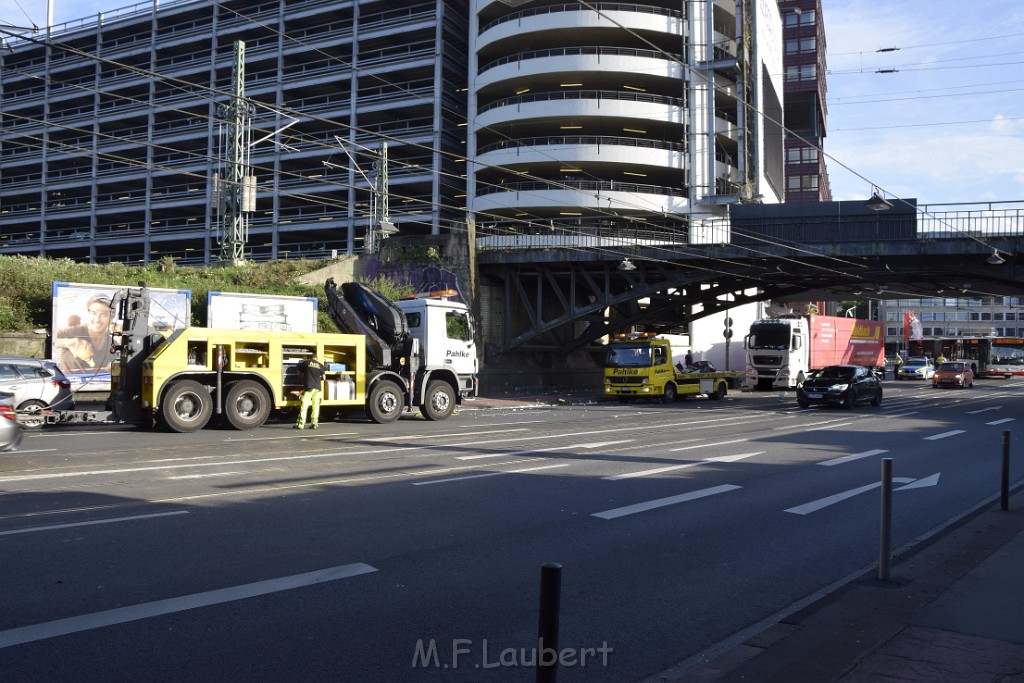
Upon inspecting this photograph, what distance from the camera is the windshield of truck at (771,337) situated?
139 ft

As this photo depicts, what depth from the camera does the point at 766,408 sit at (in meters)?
29.9

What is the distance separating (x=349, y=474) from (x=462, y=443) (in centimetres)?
503

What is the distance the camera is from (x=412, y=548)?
7359 mm

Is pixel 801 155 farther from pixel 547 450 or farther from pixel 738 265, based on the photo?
pixel 547 450

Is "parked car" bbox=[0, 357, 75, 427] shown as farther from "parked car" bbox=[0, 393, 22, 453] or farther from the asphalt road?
"parked car" bbox=[0, 393, 22, 453]

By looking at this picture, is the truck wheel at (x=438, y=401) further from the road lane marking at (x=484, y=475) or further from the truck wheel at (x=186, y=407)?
the road lane marking at (x=484, y=475)

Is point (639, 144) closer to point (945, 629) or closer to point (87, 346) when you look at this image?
point (87, 346)

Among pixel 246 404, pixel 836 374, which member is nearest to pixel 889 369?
pixel 836 374

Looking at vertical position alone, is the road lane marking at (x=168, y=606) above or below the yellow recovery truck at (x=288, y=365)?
below

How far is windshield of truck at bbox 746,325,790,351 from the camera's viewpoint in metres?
42.2

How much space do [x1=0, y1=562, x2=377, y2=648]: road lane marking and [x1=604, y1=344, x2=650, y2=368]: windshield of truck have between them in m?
27.7

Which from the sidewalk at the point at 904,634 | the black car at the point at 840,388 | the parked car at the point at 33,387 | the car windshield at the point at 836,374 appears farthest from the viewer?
the car windshield at the point at 836,374

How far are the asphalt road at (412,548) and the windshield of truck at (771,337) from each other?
26924 millimetres

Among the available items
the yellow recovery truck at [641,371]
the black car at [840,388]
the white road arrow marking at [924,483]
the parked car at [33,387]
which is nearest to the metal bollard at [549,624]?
the white road arrow marking at [924,483]
